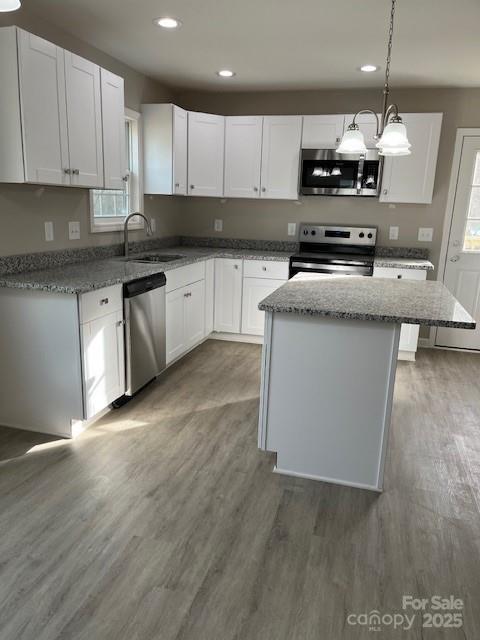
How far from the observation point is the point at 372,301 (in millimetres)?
2365

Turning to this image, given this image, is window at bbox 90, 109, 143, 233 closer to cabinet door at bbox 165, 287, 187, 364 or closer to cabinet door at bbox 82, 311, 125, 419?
cabinet door at bbox 165, 287, 187, 364

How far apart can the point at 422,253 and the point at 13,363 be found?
3.76m

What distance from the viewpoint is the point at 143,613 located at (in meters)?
1.58

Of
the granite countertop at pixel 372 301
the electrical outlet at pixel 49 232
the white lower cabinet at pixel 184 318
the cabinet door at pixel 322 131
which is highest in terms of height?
the cabinet door at pixel 322 131

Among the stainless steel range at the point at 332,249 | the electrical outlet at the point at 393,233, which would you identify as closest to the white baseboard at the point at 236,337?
the stainless steel range at the point at 332,249

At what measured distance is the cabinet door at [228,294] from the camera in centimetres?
459

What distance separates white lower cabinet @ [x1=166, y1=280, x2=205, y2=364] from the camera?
3.79 meters

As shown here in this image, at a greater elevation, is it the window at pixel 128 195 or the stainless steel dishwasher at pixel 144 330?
the window at pixel 128 195

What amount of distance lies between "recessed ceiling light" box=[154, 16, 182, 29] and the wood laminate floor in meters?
2.45

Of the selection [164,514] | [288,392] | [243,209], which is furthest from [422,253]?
[164,514]

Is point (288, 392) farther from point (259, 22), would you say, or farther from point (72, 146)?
point (259, 22)

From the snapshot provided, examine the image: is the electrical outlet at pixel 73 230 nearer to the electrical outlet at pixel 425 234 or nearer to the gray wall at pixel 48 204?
the gray wall at pixel 48 204

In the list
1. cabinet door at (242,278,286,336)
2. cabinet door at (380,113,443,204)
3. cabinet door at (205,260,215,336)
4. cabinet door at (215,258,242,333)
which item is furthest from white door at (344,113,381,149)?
cabinet door at (205,260,215,336)

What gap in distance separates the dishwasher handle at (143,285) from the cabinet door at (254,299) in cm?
123
